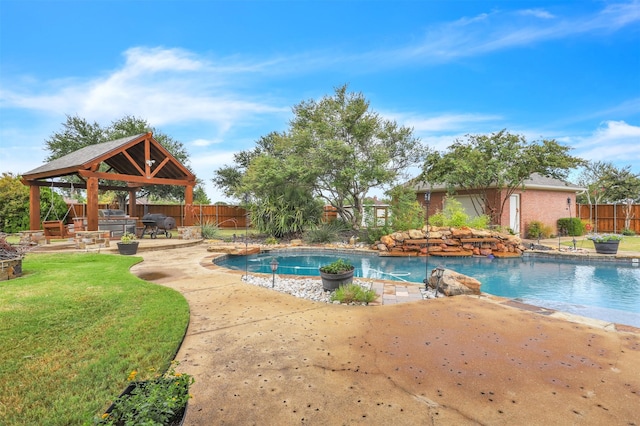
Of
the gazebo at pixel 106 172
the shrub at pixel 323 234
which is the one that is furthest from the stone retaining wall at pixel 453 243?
the gazebo at pixel 106 172

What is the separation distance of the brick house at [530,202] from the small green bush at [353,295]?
10.5 metres

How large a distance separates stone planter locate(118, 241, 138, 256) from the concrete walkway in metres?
5.73

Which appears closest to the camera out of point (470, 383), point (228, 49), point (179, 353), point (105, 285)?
point (470, 383)

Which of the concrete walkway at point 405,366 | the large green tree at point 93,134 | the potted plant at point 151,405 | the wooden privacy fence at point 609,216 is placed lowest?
the concrete walkway at point 405,366

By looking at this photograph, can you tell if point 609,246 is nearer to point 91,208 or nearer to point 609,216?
point 609,216

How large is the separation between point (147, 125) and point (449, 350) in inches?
871

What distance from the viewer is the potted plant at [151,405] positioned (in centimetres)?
148

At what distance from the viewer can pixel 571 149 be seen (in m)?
12.5

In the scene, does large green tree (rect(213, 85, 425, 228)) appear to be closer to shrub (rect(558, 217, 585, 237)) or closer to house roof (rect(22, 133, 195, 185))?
house roof (rect(22, 133, 195, 185))

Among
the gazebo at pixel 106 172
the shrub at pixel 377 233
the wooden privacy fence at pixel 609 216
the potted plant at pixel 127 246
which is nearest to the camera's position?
the potted plant at pixel 127 246

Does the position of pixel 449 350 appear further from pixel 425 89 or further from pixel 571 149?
pixel 571 149

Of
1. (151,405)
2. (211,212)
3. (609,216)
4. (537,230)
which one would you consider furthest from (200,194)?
(151,405)

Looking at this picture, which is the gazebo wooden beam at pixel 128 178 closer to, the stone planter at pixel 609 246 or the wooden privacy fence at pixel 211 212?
the wooden privacy fence at pixel 211 212

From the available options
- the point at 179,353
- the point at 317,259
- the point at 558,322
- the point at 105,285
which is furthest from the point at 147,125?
the point at 558,322
